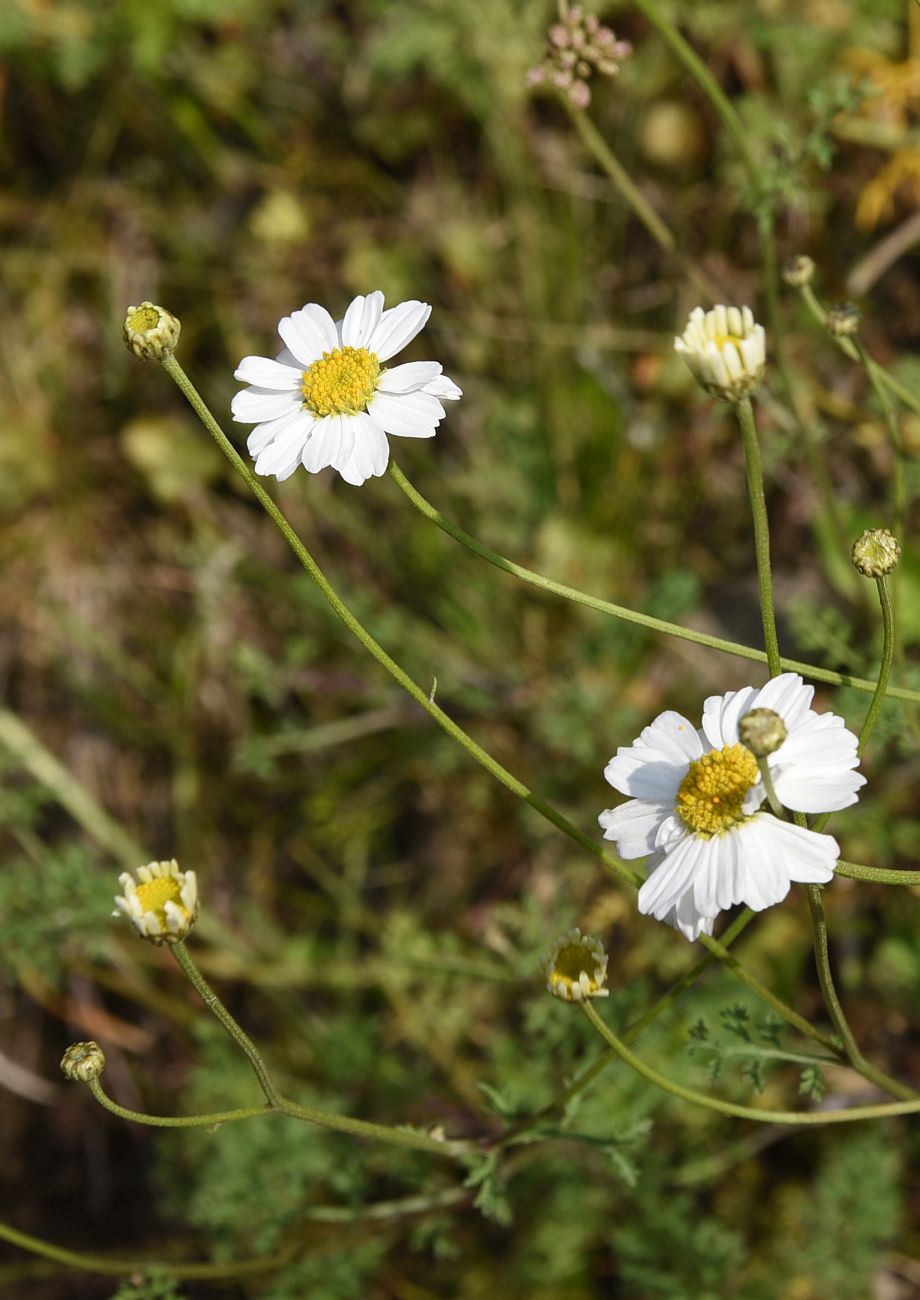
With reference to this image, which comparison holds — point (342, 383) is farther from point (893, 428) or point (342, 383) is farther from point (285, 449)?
point (893, 428)

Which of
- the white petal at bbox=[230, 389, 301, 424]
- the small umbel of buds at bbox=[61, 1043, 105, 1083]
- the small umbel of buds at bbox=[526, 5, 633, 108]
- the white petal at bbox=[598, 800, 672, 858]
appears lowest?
the small umbel of buds at bbox=[61, 1043, 105, 1083]

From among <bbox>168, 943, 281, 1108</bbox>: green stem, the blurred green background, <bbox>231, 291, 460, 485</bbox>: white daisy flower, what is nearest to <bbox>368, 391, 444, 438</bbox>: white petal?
<bbox>231, 291, 460, 485</bbox>: white daisy flower

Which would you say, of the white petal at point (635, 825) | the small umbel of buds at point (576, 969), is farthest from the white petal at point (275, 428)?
the small umbel of buds at point (576, 969)

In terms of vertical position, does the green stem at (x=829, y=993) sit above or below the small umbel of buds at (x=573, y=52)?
below

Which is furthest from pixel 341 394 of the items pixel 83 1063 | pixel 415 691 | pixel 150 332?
pixel 83 1063

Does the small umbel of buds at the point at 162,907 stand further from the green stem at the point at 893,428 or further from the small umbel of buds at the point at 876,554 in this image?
→ the green stem at the point at 893,428

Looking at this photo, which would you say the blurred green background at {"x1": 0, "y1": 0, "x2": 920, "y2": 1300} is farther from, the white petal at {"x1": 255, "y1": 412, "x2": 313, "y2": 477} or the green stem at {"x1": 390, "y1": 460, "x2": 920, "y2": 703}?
the white petal at {"x1": 255, "y1": 412, "x2": 313, "y2": 477}
